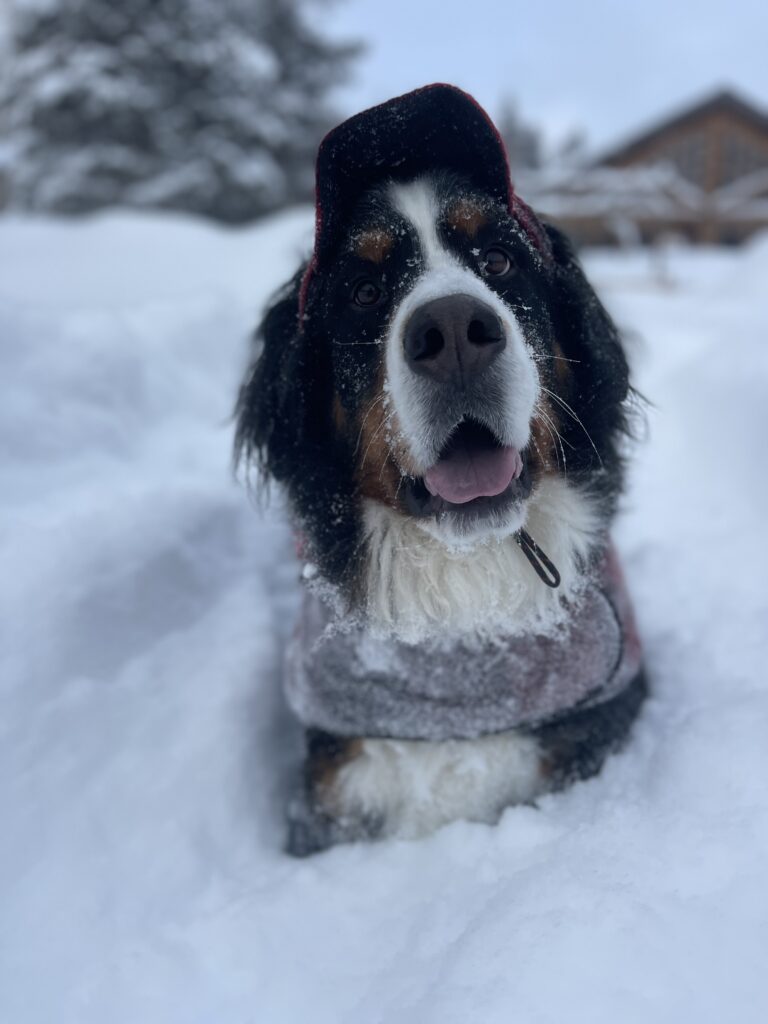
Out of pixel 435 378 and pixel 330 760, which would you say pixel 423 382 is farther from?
pixel 330 760

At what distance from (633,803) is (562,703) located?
0.29 meters

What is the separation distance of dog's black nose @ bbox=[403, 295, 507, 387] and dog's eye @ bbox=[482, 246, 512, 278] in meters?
0.28

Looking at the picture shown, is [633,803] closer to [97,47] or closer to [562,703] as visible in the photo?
[562,703]

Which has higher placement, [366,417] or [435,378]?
[435,378]

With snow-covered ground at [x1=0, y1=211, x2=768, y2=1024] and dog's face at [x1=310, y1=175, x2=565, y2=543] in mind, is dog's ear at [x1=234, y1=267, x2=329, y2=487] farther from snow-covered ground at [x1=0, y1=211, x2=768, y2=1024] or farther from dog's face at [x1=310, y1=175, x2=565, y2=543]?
snow-covered ground at [x1=0, y1=211, x2=768, y2=1024]

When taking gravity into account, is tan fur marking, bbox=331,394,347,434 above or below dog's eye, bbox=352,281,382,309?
below

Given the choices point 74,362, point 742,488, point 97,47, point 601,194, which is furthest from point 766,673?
point 97,47

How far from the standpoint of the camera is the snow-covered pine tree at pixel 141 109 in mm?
12578

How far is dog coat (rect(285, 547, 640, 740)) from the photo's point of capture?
6.10 ft

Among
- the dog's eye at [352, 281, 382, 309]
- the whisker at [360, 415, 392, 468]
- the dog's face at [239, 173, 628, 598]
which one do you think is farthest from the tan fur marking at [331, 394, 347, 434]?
the dog's eye at [352, 281, 382, 309]

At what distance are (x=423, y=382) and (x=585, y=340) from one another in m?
0.64

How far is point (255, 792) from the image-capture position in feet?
7.16

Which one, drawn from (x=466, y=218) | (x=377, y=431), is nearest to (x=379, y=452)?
(x=377, y=431)

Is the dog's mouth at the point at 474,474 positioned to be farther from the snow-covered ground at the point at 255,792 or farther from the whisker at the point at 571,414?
the snow-covered ground at the point at 255,792
